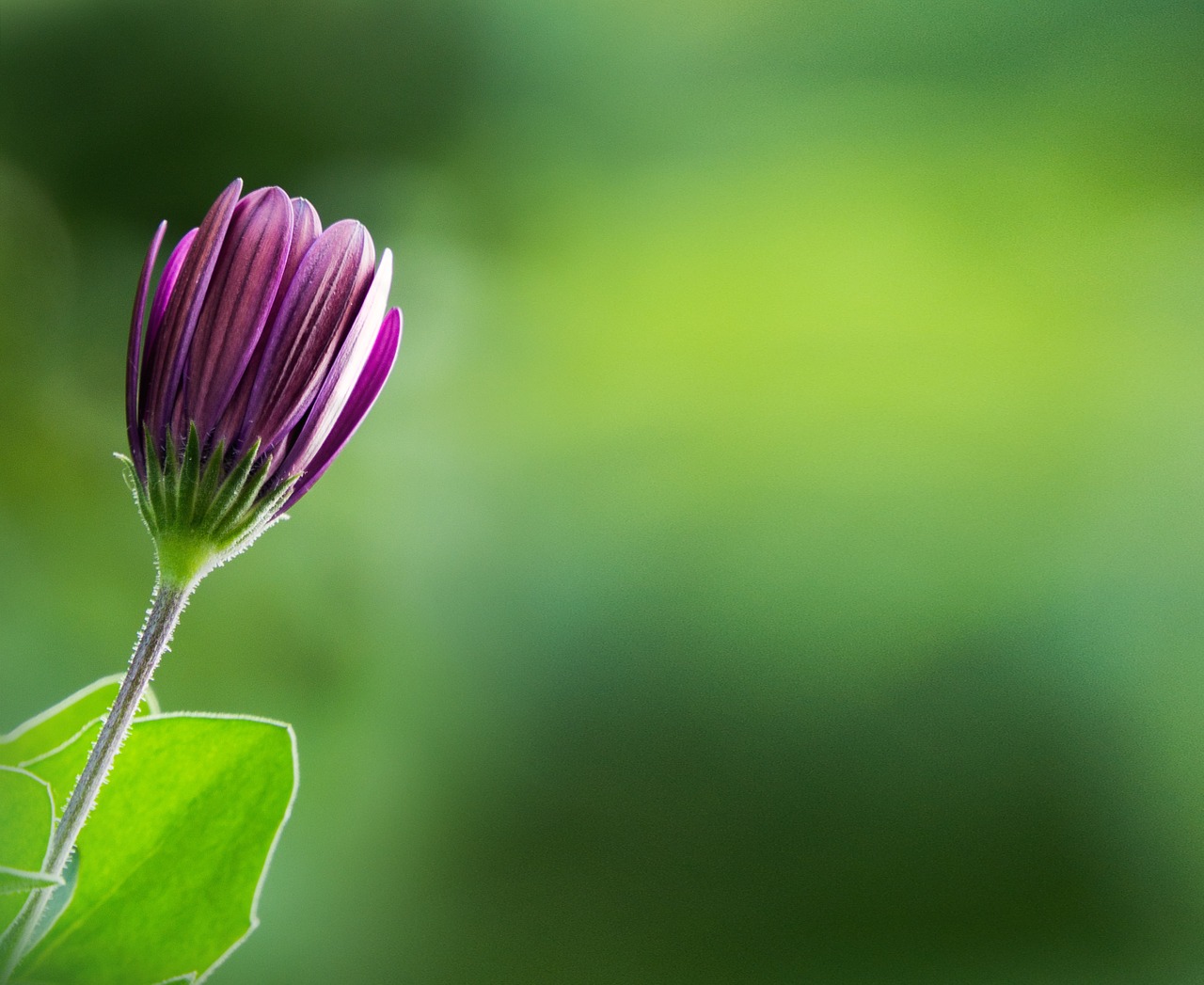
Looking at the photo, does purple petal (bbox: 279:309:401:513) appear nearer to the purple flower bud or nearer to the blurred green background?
the purple flower bud

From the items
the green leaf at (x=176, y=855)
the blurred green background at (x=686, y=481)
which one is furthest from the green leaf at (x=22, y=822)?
the blurred green background at (x=686, y=481)

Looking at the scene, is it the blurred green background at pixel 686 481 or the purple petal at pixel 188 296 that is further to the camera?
the blurred green background at pixel 686 481

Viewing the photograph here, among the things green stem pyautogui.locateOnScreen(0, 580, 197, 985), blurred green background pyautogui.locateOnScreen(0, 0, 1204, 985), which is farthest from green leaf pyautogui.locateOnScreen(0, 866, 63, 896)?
blurred green background pyautogui.locateOnScreen(0, 0, 1204, 985)

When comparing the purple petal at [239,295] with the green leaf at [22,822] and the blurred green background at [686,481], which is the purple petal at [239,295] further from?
the blurred green background at [686,481]

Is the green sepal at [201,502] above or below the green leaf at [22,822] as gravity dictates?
above

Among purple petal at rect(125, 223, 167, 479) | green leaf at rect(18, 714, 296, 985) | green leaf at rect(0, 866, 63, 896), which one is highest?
purple petal at rect(125, 223, 167, 479)

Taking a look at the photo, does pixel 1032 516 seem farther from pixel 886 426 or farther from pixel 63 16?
pixel 63 16
